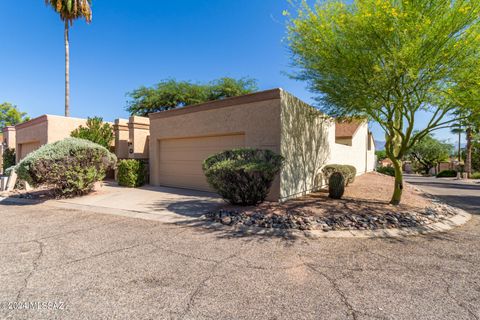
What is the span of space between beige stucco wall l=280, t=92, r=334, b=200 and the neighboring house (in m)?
13.0

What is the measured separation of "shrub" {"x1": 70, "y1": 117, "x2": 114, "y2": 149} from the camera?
13023 millimetres

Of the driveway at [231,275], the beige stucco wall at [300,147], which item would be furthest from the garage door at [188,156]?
the driveway at [231,275]

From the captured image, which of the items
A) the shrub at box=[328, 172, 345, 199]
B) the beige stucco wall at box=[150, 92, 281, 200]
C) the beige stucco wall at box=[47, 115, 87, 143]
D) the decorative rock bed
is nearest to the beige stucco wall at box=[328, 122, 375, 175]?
the shrub at box=[328, 172, 345, 199]

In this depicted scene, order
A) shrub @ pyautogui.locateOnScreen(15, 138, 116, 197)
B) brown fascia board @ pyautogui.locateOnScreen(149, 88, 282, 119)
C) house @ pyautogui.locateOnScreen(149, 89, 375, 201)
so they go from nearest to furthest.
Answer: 1. brown fascia board @ pyautogui.locateOnScreen(149, 88, 282, 119)
2. house @ pyautogui.locateOnScreen(149, 89, 375, 201)
3. shrub @ pyautogui.locateOnScreen(15, 138, 116, 197)

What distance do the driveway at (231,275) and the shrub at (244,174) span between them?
1637 millimetres

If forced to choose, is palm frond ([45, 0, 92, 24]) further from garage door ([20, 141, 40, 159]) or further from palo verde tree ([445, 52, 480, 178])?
palo verde tree ([445, 52, 480, 178])

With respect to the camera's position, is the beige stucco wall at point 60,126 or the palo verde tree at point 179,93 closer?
the beige stucco wall at point 60,126

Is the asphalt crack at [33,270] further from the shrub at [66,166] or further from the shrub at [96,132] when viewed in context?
the shrub at [96,132]

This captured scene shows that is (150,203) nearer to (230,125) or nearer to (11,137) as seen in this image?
(230,125)

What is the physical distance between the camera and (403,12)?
5656mm

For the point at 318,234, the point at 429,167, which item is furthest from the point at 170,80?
the point at 429,167

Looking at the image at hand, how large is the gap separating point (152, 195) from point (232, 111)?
4524 mm

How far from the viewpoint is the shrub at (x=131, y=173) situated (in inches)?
444

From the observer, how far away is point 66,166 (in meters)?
8.52
